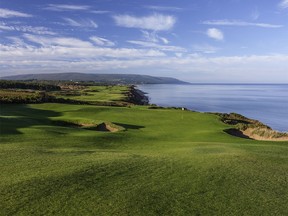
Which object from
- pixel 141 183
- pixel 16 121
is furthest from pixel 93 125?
pixel 141 183

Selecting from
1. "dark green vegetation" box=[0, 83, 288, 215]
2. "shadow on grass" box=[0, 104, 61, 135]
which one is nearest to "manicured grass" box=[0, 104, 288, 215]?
"dark green vegetation" box=[0, 83, 288, 215]

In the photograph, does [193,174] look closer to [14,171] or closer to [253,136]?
[14,171]

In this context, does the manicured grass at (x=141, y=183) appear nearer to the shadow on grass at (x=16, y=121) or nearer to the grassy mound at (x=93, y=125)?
the shadow on grass at (x=16, y=121)

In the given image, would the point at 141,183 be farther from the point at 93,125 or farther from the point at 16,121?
the point at 93,125

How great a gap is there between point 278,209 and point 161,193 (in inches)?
136

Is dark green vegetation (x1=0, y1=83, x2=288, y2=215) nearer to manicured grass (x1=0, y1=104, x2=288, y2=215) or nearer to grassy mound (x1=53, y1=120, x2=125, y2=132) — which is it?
manicured grass (x1=0, y1=104, x2=288, y2=215)

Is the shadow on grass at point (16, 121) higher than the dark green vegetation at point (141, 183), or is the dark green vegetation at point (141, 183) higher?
the dark green vegetation at point (141, 183)

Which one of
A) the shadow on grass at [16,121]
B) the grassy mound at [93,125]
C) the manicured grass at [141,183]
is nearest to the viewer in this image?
the manicured grass at [141,183]

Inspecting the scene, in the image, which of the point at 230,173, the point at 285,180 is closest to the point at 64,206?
the point at 230,173

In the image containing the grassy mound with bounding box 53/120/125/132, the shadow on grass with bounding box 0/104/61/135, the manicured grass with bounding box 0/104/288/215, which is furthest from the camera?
the grassy mound with bounding box 53/120/125/132

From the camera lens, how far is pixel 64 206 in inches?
362

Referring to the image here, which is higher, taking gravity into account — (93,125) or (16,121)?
(16,121)

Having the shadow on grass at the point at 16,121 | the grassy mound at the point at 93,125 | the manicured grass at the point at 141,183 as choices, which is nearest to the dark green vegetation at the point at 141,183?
the manicured grass at the point at 141,183

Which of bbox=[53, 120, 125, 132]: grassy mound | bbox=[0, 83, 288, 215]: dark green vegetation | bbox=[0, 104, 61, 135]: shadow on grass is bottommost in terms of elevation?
bbox=[53, 120, 125, 132]: grassy mound
